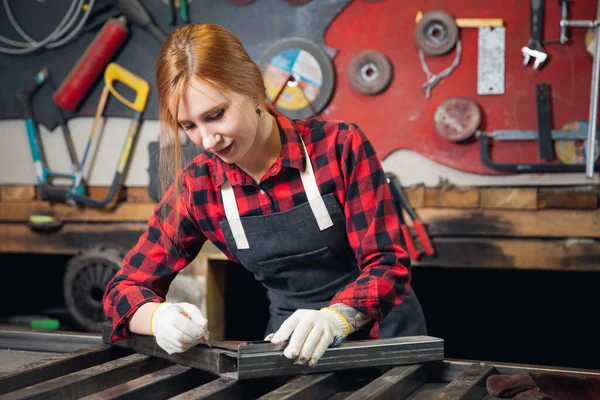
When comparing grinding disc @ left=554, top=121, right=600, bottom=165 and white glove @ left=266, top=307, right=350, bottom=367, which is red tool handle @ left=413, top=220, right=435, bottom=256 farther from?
white glove @ left=266, top=307, right=350, bottom=367

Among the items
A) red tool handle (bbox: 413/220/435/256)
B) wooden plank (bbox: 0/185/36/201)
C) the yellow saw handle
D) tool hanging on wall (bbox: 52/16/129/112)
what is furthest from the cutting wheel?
wooden plank (bbox: 0/185/36/201)

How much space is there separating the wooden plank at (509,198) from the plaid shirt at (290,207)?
4.35ft

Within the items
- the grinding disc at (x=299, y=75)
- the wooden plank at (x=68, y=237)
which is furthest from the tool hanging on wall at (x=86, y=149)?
the grinding disc at (x=299, y=75)

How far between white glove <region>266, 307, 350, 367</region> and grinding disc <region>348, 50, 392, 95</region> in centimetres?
174

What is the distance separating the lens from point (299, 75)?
3000 millimetres

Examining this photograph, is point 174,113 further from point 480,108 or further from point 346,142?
point 480,108

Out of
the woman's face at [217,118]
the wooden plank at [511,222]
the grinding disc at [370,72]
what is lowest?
the wooden plank at [511,222]

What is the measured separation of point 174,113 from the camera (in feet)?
4.74

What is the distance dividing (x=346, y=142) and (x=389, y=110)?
4.54 ft

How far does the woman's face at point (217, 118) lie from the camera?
55.2 inches

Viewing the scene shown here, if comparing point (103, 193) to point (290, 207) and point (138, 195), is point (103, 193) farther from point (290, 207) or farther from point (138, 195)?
point (290, 207)

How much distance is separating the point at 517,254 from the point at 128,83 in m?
1.93

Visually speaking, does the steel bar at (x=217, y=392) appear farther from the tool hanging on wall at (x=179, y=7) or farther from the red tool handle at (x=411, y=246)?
the tool hanging on wall at (x=179, y=7)

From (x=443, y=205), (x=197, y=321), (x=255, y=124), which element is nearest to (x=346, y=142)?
(x=255, y=124)
